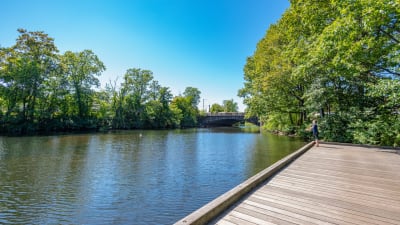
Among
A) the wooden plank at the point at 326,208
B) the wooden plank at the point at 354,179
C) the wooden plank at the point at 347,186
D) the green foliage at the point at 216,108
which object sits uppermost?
the green foliage at the point at 216,108

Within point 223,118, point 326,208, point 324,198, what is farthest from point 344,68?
point 223,118

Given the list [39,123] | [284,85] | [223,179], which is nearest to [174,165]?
[223,179]

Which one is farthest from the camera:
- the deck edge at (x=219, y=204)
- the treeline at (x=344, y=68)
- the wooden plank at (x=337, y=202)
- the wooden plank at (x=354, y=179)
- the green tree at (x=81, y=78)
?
the green tree at (x=81, y=78)

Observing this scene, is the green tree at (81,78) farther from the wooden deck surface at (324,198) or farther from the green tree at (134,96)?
the wooden deck surface at (324,198)

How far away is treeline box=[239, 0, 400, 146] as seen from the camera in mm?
7625

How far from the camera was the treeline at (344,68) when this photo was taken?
25.0 feet

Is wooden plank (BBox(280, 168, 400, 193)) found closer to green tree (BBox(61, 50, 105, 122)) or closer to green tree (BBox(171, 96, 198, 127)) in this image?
green tree (BBox(61, 50, 105, 122))

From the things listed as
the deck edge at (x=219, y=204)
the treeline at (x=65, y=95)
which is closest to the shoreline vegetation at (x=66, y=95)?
the treeline at (x=65, y=95)

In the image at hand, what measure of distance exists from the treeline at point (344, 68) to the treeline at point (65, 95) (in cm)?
2652

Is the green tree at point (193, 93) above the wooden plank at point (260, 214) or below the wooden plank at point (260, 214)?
above

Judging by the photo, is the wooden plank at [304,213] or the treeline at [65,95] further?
the treeline at [65,95]

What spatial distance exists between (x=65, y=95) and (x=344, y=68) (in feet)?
112

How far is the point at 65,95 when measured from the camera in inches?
1177

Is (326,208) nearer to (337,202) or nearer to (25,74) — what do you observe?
(337,202)
